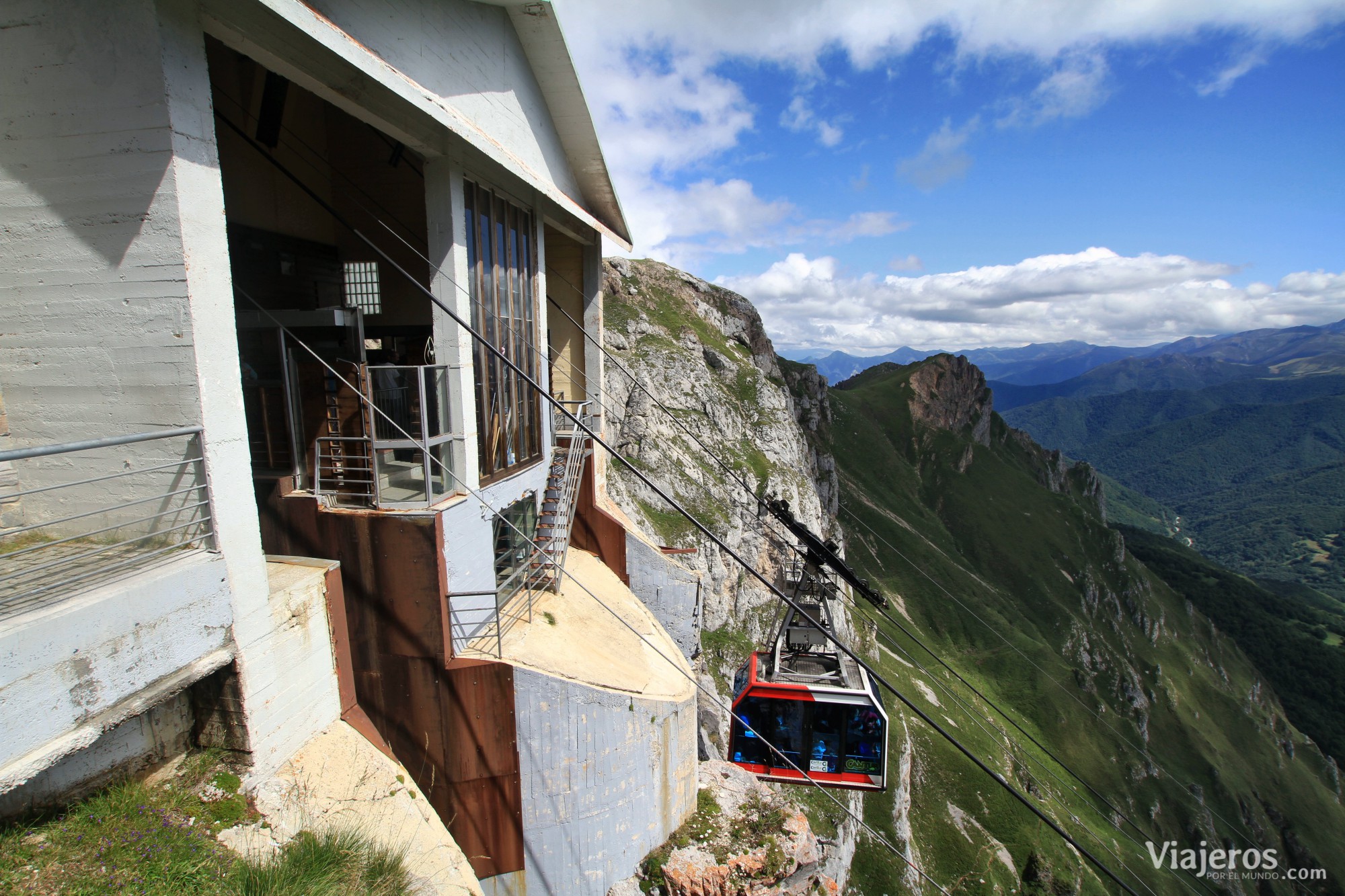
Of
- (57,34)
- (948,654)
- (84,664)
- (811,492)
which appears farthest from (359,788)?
(948,654)

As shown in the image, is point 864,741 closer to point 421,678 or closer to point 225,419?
point 421,678

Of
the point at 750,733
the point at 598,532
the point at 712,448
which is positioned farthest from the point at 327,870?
the point at 712,448

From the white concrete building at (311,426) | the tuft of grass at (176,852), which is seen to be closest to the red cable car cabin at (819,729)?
the white concrete building at (311,426)

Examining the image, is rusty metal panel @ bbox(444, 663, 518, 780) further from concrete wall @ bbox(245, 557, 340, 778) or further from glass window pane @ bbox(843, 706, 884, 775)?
glass window pane @ bbox(843, 706, 884, 775)

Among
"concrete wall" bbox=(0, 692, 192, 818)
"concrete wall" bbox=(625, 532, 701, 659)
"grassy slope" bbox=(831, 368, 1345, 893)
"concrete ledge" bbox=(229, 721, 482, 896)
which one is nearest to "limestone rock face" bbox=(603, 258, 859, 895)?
"concrete wall" bbox=(625, 532, 701, 659)

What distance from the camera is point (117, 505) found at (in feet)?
19.4

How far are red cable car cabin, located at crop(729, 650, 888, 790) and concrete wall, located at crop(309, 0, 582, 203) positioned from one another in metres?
11.5

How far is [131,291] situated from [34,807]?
452 cm

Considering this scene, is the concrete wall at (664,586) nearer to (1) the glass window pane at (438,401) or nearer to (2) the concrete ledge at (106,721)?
(1) the glass window pane at (438,401)

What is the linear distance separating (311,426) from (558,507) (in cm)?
487

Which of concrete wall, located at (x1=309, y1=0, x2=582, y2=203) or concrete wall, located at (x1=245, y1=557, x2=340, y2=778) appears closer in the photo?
concrete wall, located at (x1=245, y1=557, x2=340, y2=778)

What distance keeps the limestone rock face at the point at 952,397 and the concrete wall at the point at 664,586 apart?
12430 centimetres

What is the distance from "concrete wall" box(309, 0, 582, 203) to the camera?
7.65 metres

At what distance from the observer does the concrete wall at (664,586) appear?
51.0 feet
